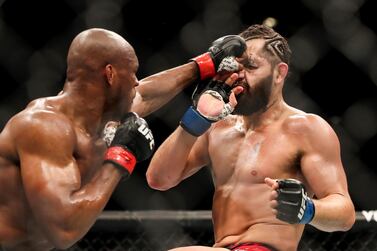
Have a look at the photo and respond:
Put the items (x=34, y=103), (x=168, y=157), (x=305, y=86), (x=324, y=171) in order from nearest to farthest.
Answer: (x=34, y=103) < (x=324, y=171) < (x=168, y=157) < (x=305, y=86)

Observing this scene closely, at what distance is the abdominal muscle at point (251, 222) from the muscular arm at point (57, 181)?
422 millimetres

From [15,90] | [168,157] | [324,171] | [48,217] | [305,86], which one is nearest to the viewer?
[48,217]

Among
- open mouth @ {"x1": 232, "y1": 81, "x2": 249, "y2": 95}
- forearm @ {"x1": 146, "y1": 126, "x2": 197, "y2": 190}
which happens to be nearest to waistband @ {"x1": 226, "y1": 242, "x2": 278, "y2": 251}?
forearm @ {"x1": 146, "y1": 126, "x2": 197, "y2": 190}

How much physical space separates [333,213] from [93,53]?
667 millimetres

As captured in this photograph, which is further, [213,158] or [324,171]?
[213,158]

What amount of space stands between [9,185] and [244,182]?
62 centimetres

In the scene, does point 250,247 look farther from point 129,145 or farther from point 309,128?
point 129,145

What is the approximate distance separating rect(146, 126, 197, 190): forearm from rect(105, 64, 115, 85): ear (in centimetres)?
34

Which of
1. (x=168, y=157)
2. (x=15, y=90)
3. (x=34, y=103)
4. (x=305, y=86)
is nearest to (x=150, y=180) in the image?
(x=168, y=157)

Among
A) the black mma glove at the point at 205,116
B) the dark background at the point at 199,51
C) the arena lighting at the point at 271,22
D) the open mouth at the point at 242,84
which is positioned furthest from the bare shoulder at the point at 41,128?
the arena lighting at the point at 271,22

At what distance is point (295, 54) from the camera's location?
303 cm

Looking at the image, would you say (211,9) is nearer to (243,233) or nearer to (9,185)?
(243,233)

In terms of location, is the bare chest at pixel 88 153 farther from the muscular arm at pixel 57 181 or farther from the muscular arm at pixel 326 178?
the muscular arm at pixel 326 178

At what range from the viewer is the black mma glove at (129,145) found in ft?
4.97
